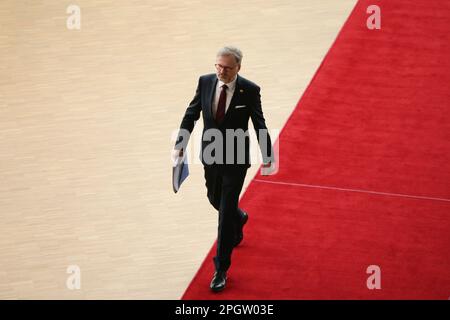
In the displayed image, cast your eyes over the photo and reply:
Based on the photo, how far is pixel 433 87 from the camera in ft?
19.8

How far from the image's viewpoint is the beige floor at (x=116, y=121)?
4867 millimetres

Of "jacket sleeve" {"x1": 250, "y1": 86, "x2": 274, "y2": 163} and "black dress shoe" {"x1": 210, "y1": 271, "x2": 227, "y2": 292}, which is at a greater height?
"jacket sleeve" {"x1": 250, "y1": 86, "x2": 274, "y2": 163}

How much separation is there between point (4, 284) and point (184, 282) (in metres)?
1.12

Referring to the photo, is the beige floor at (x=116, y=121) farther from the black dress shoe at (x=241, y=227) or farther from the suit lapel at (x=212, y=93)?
the suit lapel at (x=212, y=93)

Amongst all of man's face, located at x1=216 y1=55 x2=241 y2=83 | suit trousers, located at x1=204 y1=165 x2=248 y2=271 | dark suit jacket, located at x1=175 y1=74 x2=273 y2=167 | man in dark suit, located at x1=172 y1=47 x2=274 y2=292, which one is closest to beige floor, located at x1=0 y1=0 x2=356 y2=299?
suit trousers, located at x1=204 y1=165 x2=248 y2=271

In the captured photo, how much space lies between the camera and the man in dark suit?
4.27 m

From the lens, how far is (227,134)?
427 cm

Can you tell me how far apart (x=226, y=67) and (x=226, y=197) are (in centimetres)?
76

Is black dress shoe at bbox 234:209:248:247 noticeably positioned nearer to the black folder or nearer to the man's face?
the black folder

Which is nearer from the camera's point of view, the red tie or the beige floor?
the red tie

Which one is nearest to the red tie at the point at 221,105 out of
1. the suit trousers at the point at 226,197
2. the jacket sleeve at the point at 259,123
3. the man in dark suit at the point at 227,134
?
the man in dark suit at the point at 227,134

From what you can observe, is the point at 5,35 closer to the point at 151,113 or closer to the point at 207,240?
the point at 151,113

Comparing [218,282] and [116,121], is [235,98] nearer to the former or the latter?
[218,282]

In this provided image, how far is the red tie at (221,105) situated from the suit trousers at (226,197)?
29 cm
